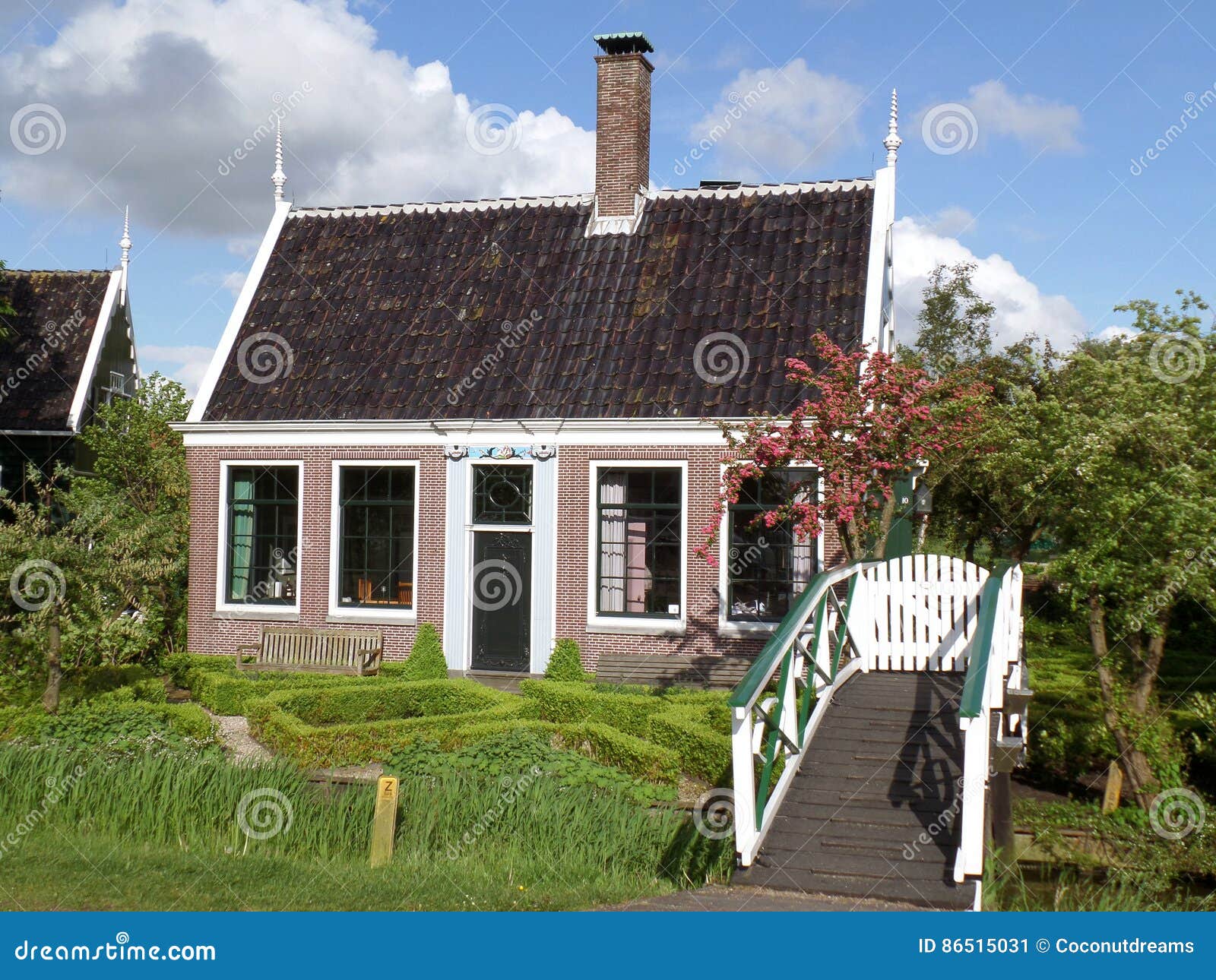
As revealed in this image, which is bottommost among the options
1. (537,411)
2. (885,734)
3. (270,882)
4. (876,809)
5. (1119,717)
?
(270,882)

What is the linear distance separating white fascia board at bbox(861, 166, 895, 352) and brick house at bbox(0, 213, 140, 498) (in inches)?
637

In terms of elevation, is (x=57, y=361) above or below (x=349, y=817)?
above

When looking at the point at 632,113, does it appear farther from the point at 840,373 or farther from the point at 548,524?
the point at 840,373

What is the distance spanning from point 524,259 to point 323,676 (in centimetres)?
778

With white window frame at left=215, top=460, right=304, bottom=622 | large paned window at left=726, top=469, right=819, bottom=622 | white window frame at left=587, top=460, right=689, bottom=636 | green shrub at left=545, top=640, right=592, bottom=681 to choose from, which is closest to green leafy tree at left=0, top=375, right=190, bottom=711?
white window frame at left=215, top=460, right=304, bottom=622

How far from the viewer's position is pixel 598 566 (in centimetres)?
1756

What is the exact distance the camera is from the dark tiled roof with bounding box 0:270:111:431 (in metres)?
25.0

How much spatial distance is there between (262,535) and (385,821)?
36.0ft

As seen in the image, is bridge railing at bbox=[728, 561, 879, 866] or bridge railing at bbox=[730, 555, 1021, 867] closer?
bridge railing at bbox=[728, 561, 879, 866]

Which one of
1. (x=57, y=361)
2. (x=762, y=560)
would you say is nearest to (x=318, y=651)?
(x=762, y=560)

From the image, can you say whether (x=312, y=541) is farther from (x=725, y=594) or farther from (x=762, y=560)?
(x=762, y=560)

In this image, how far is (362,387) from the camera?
18.9m

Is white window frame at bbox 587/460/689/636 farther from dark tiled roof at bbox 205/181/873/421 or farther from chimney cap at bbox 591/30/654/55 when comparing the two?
chimney cap at bbox 591/30/654/55

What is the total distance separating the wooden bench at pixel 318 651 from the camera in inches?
693
